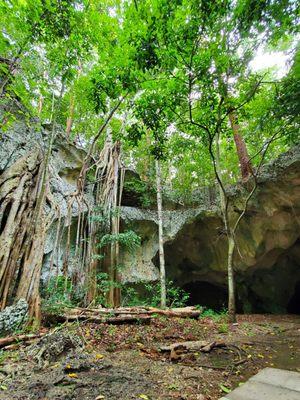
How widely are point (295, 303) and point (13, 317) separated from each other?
11.5 metres

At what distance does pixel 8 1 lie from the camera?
480 cm

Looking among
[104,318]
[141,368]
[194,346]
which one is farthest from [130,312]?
[141,368]

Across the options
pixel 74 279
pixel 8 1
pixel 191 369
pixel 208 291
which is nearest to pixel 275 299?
pixel 208 291

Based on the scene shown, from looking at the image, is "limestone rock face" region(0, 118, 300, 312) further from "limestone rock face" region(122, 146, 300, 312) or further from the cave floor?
the cave floor

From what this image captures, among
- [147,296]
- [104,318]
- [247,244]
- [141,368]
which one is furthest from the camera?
[247,244]

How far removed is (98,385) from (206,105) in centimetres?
474

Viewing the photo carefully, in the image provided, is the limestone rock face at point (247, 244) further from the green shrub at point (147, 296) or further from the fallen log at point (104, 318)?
the fallen log at point (104, 318)

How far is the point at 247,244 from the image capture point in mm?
9016

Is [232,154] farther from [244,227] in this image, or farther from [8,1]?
[8,1]

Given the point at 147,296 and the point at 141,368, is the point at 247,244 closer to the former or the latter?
the point at 147,296

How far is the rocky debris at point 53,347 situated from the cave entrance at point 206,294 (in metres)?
8.70

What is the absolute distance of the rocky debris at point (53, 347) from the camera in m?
2.76

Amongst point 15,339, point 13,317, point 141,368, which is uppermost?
point 13,317

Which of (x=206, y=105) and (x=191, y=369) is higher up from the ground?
(x=206, y=105)
